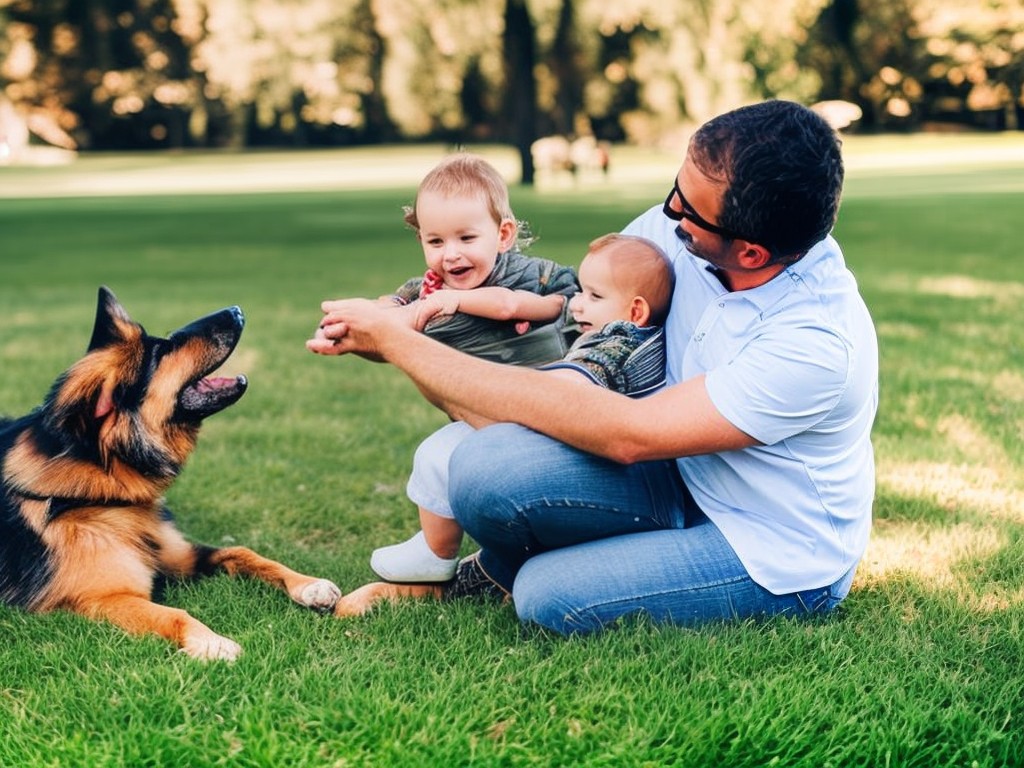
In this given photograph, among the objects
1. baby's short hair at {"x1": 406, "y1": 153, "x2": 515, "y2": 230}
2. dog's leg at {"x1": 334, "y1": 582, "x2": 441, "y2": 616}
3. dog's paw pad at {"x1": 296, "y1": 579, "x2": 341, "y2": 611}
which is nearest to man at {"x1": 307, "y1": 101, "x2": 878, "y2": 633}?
dog's leg at {"x1": 334, "y1": 582, "x2": 441, "y2": 616}

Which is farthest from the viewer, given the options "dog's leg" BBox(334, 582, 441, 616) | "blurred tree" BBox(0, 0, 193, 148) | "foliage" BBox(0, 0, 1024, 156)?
"blurred tree" BBox(0, 0, 193, 148)

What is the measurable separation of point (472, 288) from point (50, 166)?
172 feet

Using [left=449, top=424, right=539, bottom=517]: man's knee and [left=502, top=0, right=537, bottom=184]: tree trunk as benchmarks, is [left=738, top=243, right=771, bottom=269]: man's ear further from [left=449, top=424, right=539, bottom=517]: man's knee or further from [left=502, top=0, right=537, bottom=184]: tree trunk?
[left=502, top=0, right=537, bottom=184]: tree trunk

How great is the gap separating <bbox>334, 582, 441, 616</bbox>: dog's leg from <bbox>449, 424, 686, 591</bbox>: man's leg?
42cm

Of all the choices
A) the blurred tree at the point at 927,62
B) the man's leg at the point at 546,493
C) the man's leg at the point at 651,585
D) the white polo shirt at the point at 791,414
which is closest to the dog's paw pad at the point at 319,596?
the man's leg at the point at 546,493

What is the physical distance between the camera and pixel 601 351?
358cm

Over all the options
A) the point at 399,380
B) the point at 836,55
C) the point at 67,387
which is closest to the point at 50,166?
the point at 836,55

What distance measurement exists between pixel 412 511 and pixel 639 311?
78.8 inches

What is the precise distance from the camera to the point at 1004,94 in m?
55.9

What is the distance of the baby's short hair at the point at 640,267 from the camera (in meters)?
3.70

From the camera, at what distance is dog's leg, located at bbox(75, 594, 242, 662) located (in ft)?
11.7

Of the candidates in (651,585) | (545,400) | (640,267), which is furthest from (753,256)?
(651,585)

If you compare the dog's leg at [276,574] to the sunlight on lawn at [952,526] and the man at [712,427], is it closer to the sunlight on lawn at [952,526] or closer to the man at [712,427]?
the man at [712,427]

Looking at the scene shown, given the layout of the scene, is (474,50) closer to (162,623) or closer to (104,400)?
(104,400)
